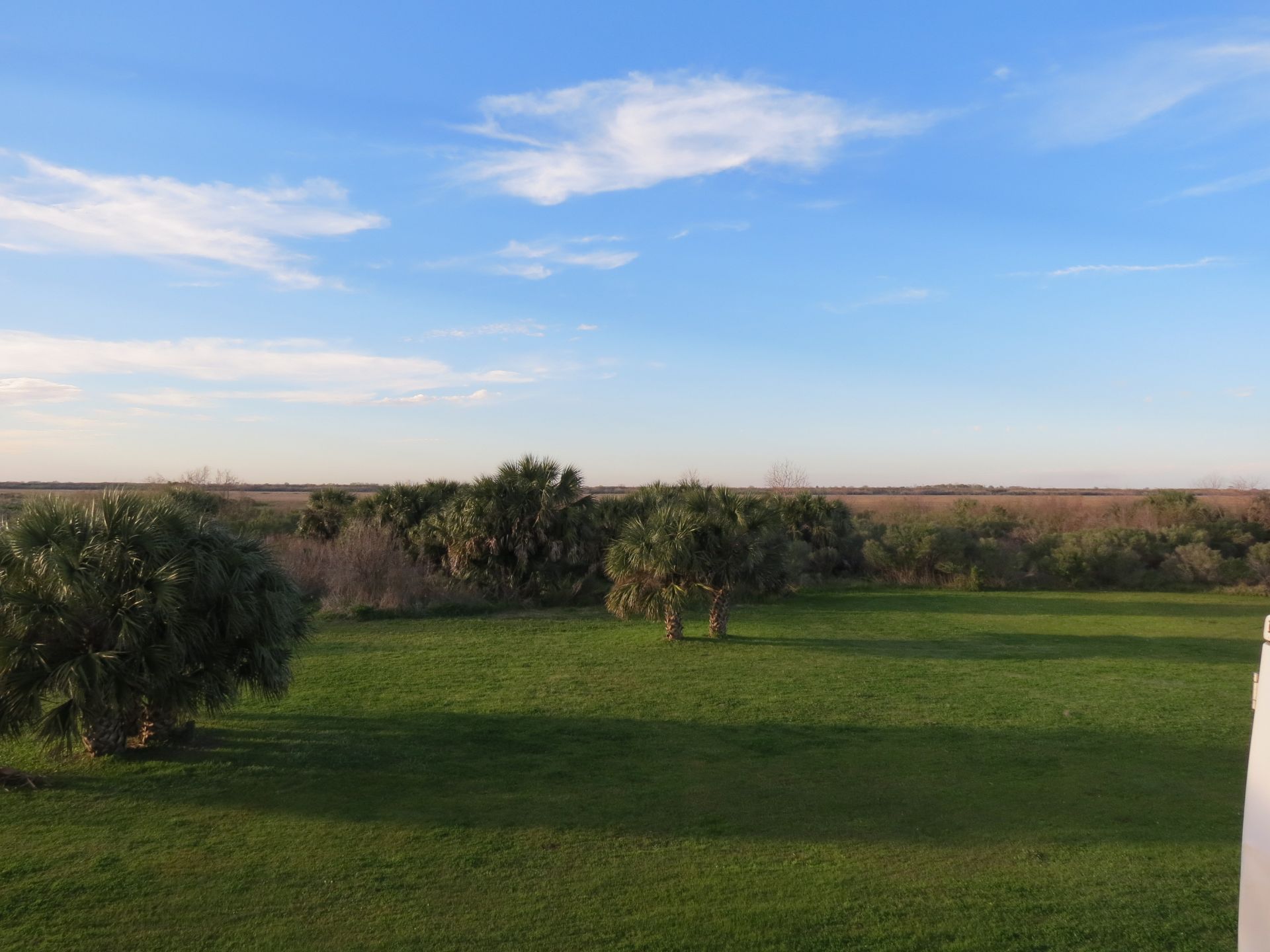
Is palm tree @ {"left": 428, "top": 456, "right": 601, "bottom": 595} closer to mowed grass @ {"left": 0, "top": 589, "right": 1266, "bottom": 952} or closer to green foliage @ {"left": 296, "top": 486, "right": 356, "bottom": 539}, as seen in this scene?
green foliage @ {"left": 296, "top": 486, "right": 356, "bottom": 539}

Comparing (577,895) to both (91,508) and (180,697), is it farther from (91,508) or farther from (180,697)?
(91,508)

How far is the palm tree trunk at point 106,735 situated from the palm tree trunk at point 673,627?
915 centimetres

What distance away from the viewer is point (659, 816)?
6.90 m

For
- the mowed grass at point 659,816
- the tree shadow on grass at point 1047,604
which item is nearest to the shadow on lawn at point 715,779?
the mowed grass at point 659,816

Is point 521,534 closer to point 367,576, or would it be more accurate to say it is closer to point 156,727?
point 367,576

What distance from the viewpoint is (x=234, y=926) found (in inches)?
193

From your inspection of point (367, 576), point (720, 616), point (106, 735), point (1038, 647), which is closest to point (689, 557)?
point (720, 616)

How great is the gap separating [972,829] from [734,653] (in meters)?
7.99

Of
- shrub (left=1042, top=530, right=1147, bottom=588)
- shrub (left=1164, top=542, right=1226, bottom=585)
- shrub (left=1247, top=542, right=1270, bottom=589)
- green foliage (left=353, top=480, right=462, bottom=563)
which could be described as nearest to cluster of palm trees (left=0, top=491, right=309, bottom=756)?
green foliage (left=353, top=480, right=462, bottom=563)

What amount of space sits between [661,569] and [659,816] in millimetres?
8560

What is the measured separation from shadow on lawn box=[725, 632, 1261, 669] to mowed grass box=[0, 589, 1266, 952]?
1316 millimetres

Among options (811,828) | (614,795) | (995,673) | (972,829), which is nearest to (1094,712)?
(995,673)

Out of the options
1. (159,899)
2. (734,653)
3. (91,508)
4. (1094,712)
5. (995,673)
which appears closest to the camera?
(159,899)

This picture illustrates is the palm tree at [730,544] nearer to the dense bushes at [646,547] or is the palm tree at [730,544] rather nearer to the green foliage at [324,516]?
the dense bushes at [646,547]
